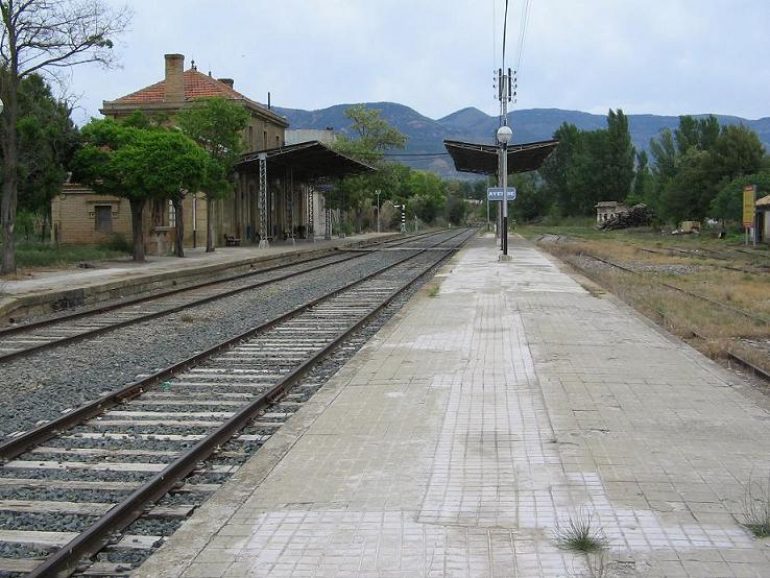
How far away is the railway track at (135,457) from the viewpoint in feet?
15.0

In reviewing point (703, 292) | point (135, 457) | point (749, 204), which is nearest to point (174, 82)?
point (749, 204)

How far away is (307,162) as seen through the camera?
1983 inches

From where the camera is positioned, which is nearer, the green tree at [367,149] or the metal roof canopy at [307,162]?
the metal roof canopy at [307,162]

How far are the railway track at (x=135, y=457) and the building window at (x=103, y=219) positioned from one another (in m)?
28.6

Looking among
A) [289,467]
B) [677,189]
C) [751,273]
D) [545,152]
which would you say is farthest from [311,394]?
[677,189]

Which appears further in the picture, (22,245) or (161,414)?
(22,245)

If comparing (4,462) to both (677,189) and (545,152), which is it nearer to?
(545,152)

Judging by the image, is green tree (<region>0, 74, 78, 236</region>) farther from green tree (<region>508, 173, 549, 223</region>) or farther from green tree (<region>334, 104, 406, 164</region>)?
green tree (<region>508, 173, 549, 223</region>)

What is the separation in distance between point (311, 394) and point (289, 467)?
3004 mm

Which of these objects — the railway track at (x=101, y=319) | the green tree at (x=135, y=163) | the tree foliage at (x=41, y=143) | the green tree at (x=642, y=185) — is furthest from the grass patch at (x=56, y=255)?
the green tree at (x=642, y=185)

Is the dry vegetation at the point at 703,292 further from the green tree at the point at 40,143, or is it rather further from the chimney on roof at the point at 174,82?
the chimney on roof at the point at 174,82

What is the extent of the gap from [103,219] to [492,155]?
20642 millimetres

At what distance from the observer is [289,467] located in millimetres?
5617

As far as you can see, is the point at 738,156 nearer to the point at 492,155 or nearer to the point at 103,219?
the point at 492,155
